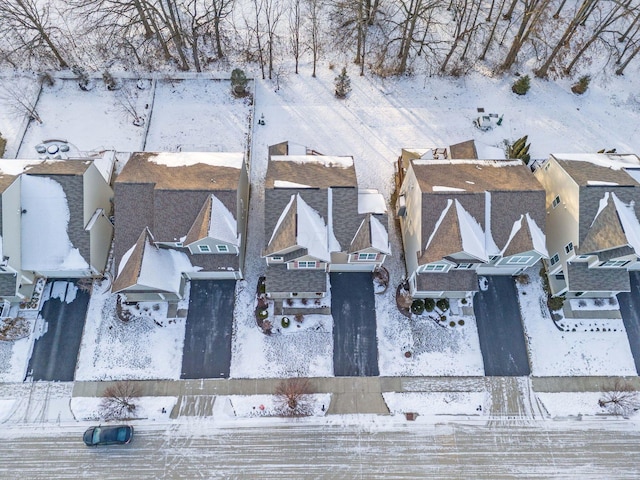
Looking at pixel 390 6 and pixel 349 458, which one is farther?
pixel 390 6

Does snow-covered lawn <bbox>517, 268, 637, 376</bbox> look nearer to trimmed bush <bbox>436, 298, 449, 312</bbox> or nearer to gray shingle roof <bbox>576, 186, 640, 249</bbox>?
trimmed bush <bbox>436, 298, 449, 312</bbox>

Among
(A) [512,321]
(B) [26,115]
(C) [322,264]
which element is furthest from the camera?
(B) [26,115]

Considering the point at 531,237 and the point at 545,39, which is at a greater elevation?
the point at 545,39

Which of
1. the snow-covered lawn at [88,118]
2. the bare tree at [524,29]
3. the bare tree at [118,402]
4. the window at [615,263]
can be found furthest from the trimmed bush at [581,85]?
the bare tree at [118,402]

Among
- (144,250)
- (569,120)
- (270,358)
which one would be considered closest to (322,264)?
(270,358)

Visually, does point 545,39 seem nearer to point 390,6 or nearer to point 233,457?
point 390,6

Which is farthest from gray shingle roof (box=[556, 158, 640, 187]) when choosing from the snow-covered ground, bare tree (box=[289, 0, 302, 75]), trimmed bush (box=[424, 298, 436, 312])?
bare tree (box=[289, 0, 302, 75])
